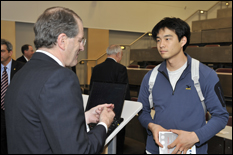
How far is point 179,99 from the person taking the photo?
1756 mm

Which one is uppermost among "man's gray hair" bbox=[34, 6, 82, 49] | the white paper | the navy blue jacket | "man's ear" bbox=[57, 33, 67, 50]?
"man's gray hair" bbox=[34, 6, 82, 49]

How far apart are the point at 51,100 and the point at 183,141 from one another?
1.02m

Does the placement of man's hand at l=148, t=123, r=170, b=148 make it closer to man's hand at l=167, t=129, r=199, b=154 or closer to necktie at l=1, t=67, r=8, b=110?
→ man's hand at l=167, t=129, r=199, b=154

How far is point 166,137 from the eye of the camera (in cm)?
167

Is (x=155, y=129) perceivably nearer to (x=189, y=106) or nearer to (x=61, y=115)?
(x=189, y=106)

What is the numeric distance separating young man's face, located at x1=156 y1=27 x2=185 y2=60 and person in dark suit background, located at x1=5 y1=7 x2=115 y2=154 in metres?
0.88

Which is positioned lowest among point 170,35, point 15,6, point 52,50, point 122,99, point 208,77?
point 122,99

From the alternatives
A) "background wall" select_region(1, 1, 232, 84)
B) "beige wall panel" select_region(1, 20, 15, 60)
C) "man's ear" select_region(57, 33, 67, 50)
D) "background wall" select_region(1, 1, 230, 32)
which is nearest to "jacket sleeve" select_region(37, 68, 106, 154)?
"man's ear" select_region(57, 33, 67, 50)

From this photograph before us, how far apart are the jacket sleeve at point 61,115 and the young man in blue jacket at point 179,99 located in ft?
2.87

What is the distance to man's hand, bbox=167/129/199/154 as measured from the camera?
162cm

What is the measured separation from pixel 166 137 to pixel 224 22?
8978mm

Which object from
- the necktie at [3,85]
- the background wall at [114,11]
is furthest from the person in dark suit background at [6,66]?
the background wall at [114,11]

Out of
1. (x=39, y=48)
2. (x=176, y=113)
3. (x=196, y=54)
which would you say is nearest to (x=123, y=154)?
(x=176, y=113)

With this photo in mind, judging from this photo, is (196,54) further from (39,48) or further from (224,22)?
(39,48)
